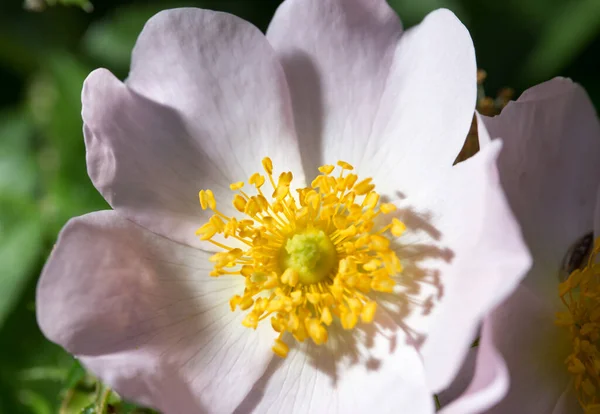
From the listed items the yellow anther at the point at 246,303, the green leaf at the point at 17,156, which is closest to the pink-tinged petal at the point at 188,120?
the yellow anther at the point at 246,303

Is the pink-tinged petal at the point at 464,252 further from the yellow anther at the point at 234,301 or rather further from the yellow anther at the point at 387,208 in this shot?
the yellow anther at the point at 234,301

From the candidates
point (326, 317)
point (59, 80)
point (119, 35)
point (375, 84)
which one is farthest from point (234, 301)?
point (119, 35)

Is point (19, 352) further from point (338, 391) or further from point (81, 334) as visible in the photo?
point (338, 391)

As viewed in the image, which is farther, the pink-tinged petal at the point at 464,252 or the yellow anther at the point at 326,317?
the yellow anther at the point at 326,317

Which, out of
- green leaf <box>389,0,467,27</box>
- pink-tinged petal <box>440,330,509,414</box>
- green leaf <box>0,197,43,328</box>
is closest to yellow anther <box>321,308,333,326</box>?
pink-tinged petal <box>440,330,509,414</box>

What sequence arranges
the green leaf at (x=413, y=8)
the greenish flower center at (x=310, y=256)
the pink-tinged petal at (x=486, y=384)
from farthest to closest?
the green leaf at (x=413, y=8)
the greenish flower center at (x=310, y=256)
the pink-tinged petal at (x=486, y=384)

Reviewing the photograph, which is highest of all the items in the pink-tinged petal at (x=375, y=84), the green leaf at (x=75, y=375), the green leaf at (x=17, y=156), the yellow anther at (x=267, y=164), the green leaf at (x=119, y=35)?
the pink-tinged petal at (x=375, y=84)

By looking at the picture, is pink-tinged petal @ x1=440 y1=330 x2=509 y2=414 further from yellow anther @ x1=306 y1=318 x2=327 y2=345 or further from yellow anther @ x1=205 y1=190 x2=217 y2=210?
yellow anther @ x1=205 y1=190 x2=217 y2=210

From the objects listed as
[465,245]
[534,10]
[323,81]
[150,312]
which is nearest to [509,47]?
[534,10]
